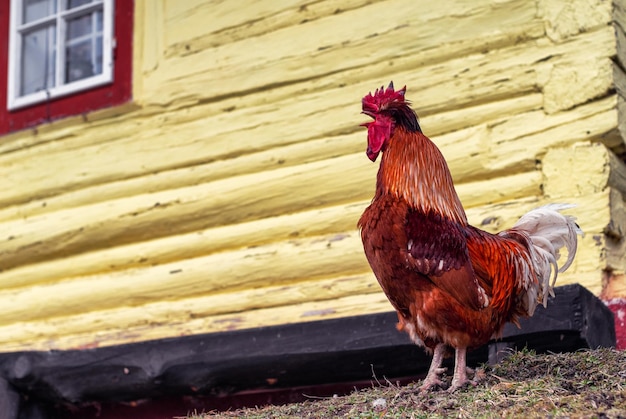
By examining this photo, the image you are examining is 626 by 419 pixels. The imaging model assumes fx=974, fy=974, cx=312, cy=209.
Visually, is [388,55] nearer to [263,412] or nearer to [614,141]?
[614,141]

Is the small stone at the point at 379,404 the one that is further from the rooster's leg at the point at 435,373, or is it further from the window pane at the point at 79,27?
the window pane at the point at 79,27

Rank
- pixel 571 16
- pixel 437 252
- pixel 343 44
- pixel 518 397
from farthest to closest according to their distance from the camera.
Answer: pixel 343 44
pixel 571 16
pixel 437 252
pixel 518 397

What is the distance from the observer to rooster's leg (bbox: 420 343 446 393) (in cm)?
464

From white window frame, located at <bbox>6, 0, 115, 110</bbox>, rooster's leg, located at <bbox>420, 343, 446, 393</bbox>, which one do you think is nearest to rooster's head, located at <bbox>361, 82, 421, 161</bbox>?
rooster's leg, located at <bbox>420, 343, 446, 393</bbox>

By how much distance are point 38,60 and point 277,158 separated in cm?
254

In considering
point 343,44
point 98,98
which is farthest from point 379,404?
point 98,98

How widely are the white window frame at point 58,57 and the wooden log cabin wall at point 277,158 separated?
0.83ft

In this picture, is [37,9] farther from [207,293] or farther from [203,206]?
[207,293]

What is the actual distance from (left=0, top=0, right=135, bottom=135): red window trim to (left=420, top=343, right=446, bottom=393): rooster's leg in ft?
11.4

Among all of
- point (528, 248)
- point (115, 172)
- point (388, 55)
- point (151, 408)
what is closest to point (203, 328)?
point (151, 408)

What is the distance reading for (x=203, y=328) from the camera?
6.55m

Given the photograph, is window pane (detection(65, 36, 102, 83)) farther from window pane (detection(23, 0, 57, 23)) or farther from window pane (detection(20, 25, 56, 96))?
window pane (detection(23, 0, 57, 23))

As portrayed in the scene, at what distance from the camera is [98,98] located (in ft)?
24.1

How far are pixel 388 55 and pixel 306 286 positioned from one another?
1.59 meters
